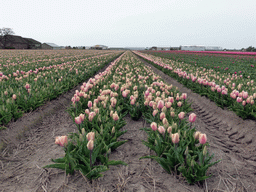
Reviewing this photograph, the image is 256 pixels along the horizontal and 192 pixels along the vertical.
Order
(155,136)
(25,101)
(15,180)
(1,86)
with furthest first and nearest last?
(1,86) < (25,101) < (155,136) < (15,180)

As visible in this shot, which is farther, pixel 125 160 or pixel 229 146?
pixel 229 146

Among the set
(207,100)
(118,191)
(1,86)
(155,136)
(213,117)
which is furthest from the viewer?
→ (207,100)

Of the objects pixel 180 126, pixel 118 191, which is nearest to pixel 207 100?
pixel 180 126

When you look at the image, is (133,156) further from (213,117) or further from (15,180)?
(213,117)

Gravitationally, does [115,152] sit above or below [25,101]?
below

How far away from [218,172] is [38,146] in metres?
3.56

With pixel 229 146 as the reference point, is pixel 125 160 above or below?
above

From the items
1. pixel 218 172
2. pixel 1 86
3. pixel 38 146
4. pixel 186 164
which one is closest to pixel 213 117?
pixel 218 172

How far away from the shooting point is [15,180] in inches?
97.8

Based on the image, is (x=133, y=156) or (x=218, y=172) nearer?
(x=218, y=172)

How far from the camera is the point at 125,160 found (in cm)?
288

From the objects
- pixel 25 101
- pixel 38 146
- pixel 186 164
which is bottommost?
pixel 38 146

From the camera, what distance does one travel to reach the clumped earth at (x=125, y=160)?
2.31 metres

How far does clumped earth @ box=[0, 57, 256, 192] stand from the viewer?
91.0 inches
